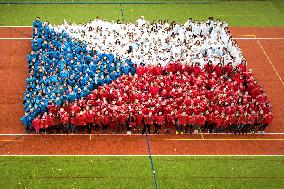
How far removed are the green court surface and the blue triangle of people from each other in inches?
181

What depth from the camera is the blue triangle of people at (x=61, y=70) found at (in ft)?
71.7

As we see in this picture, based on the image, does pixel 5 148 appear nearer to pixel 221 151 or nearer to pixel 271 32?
pixel 221 151

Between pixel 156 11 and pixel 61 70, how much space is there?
36.4ft

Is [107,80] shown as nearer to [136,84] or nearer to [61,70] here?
[136,84]

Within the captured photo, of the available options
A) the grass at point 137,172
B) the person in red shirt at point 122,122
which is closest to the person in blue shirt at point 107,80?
the person in red shirt at point 122,122

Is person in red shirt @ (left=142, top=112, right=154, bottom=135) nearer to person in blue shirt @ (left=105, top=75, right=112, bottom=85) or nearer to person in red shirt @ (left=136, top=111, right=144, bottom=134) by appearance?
person in red shirt @ (left=136, top=111, right=144, bottom=134)

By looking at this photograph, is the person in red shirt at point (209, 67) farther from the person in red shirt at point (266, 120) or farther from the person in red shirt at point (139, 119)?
the person in red shirt at point (139, 119)

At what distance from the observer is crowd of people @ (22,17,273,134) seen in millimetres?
21641

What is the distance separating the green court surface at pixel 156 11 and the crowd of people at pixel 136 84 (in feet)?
13.0

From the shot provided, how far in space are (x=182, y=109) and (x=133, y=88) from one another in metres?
2.72

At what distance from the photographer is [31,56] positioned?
25.1 m

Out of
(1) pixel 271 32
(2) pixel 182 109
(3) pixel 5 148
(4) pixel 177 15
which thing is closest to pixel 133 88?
(2) pixel 182 109

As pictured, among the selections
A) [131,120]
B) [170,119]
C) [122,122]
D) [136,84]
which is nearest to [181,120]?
[170,119]

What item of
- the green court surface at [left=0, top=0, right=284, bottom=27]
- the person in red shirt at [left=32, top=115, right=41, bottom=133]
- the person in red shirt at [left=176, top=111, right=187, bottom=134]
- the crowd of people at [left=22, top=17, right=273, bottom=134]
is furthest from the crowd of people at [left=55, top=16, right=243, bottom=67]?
the person in red shirt at [left=32, top=115, right=41, bottom=133]
